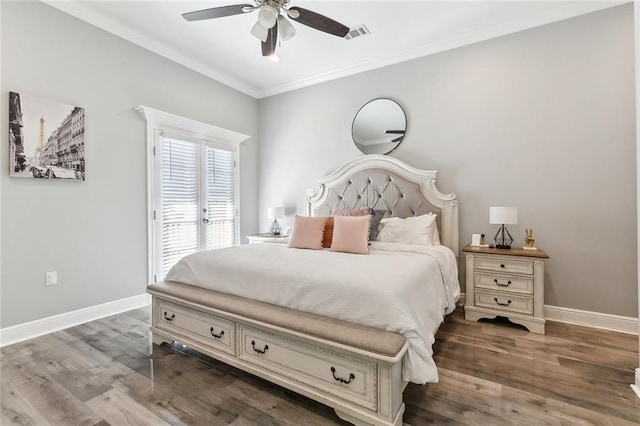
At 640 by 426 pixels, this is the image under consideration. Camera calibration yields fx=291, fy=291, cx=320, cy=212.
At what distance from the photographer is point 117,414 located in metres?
1.62

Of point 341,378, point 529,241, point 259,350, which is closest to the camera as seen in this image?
point 341,378

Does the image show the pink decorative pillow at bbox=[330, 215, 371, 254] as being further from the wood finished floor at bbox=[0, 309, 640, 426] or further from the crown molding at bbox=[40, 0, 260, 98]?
the crown molding at bbox=[40, 0, 260, 98]

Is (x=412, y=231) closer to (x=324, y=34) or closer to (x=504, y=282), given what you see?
(x=504, y=282)

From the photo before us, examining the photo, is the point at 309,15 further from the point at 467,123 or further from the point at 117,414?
the point at 117,414

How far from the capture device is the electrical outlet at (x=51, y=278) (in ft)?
8.92

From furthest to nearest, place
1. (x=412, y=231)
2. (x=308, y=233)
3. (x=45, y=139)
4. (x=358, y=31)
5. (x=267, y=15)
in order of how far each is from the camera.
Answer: (x=358, y=31) < (x=412, y=231) < (x=308, y=233) < (x=45, y=139) < (x=267, y=15)

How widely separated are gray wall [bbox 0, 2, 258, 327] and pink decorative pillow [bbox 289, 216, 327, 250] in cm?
189

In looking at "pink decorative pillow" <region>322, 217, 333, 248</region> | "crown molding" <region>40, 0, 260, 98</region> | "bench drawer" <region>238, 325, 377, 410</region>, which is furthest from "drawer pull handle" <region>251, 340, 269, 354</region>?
"crown molding" <region>40, 0, 260, 98</region>

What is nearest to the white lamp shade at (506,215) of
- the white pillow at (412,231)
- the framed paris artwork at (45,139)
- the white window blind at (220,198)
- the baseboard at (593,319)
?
the white pillow at (412,231)

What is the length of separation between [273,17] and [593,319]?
3926 millimetres

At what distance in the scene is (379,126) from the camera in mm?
3916

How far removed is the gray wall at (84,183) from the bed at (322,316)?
117 cm

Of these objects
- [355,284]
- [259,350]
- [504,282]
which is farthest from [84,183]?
[504,282]

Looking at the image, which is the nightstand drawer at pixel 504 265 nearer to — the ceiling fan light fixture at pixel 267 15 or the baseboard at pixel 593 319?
the baseboard at pixel 593 319
